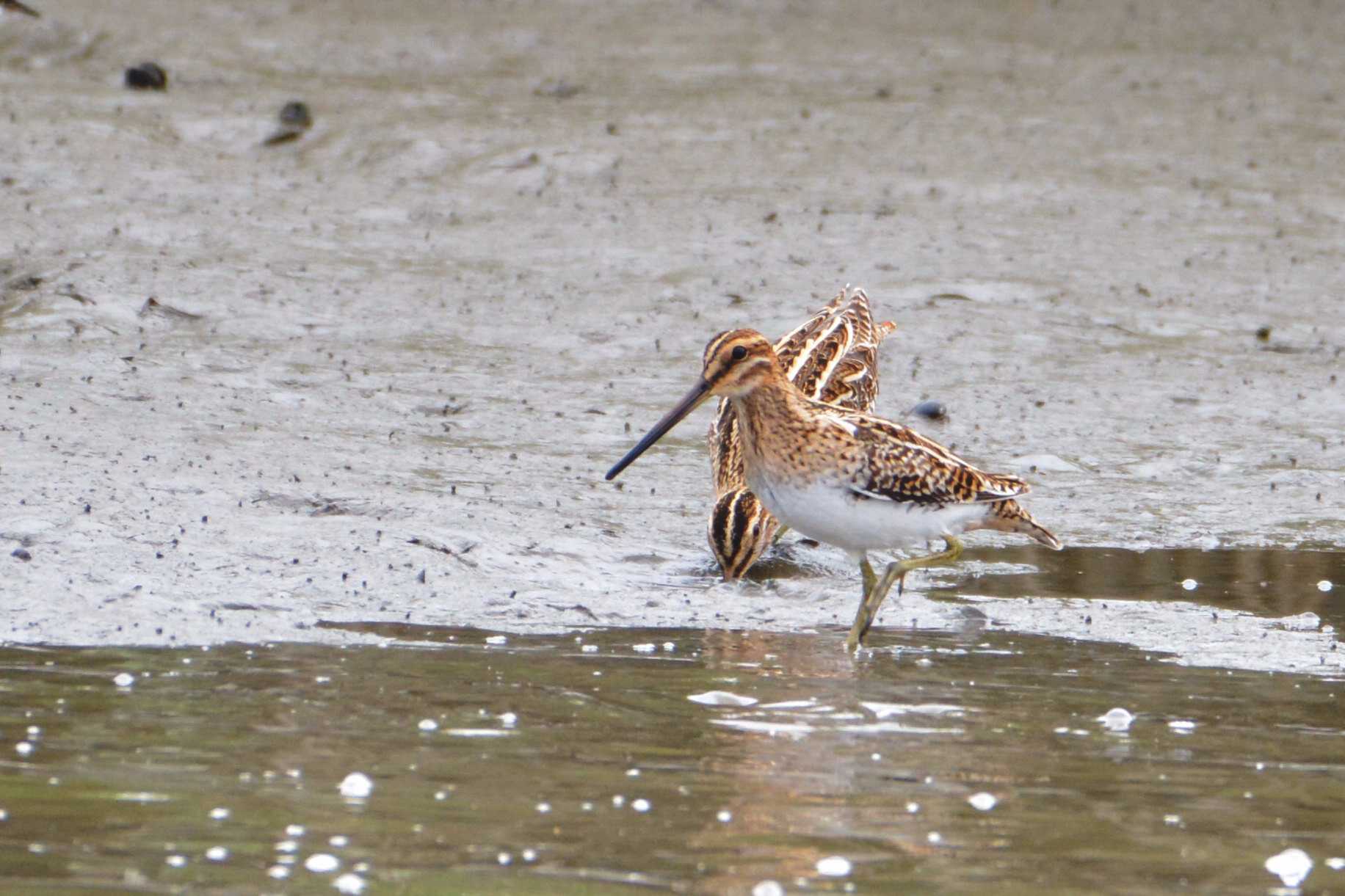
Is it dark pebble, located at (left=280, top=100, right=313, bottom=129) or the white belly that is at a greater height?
dark pebble, located at (left=280, top=100, right=313, bottom=129)

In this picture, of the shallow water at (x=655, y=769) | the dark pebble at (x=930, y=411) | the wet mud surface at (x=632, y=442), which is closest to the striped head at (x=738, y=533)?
the wet mud surface at (x=632, y=442)

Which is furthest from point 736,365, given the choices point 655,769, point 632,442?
point 632,442

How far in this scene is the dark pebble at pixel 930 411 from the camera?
1031cm

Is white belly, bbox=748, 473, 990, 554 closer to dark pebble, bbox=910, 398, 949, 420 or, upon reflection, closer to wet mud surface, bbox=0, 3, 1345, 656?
wet mud surface, bbox=0, 3, 1345, 656

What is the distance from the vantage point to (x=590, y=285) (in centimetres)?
1225

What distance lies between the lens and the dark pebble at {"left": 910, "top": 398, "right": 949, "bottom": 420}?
10.3m

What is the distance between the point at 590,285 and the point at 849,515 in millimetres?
5340

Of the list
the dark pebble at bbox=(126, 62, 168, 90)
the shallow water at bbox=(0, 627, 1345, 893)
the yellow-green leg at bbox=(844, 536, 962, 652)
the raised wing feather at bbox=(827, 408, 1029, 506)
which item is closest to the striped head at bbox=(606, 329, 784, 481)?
the raised wing feather at bbox=(827, 408, 1029, 506)

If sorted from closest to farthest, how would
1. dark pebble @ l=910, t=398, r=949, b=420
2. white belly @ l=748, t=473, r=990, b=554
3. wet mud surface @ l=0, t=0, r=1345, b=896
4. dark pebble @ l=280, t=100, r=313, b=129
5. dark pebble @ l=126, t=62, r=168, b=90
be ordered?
wet mud surface @ l=0, t=0, r=1345, b=896, white belly @ l=748, t=473, r=990, b=554, dark pebble @ l=910, t=398, r=949, b=420, dark pebble @ l=280, t=100, r=313, b=129, dark pebble @ l=126, t=62, r=168, b=90

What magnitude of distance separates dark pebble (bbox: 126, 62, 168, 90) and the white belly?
32.5 feet

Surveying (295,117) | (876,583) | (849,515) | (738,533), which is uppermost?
(295,117)

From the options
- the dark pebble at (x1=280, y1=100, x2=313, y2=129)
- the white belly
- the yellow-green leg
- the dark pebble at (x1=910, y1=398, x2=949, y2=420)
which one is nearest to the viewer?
the yellow-green leg

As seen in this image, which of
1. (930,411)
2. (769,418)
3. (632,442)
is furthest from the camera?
(930,411)

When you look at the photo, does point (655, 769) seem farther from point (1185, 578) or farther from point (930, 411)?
point (930, 411)
